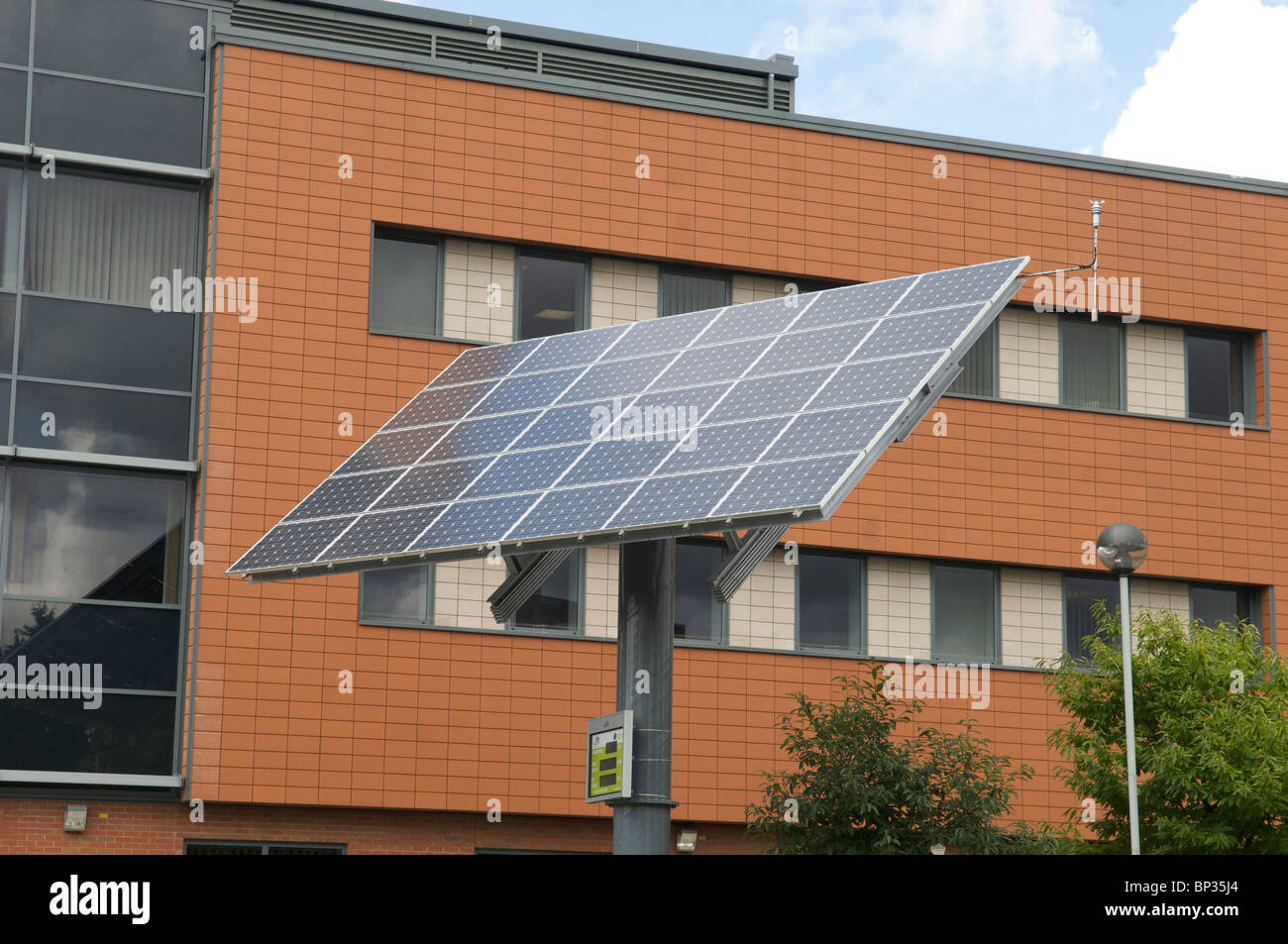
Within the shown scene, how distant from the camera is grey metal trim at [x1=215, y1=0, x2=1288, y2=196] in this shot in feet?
93.6

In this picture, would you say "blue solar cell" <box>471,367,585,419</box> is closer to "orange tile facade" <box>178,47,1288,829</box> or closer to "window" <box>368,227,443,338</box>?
"orange tile facade" <box>178,47,1288,829</box>

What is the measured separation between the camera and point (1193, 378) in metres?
32.6

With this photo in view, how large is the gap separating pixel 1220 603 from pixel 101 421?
19957mm

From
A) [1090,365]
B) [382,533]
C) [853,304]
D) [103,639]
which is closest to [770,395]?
[853,304]

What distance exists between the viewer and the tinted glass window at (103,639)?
25641 mm

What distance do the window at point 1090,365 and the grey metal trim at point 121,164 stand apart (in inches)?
612

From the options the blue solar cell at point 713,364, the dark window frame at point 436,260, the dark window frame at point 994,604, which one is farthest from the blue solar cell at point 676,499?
the dark window frame at point 994,604

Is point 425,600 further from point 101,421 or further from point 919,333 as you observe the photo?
point 919,333

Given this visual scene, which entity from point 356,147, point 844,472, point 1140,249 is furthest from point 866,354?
point 1140,249

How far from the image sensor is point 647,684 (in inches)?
596

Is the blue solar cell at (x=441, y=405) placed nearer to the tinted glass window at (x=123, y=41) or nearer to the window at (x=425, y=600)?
the window at (x=425, y=600)

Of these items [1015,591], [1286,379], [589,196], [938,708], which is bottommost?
[938,708]
